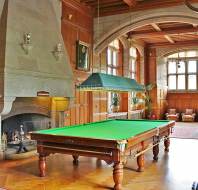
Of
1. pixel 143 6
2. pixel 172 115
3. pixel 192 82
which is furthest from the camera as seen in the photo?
pixel 192 82

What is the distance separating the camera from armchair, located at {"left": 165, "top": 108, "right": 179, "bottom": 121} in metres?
14.8

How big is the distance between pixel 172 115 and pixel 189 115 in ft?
2.96

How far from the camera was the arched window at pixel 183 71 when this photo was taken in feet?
50.4

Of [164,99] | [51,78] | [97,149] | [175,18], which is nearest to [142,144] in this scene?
[97,149]

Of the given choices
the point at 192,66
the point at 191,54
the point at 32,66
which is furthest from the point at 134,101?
the point at 32,66

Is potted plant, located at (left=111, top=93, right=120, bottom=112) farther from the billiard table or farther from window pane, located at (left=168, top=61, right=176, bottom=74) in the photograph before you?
the billiard table

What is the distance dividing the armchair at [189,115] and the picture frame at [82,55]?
8.03 metres

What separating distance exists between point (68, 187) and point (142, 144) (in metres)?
1.51

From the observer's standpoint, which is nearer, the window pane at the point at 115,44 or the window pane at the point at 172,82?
the window pane at the point at 115,44

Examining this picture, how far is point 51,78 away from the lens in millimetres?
6414

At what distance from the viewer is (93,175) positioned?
16.4ft

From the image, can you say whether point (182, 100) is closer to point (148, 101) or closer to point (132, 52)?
point (148, 101)

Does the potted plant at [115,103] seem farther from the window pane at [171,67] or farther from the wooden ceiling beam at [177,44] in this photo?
the window pane at [171,67]

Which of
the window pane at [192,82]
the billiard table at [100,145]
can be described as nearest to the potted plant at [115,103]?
the window pane at [192,82]
